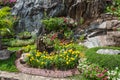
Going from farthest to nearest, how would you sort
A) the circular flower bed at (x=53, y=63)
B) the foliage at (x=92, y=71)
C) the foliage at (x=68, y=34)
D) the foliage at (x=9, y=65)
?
the foliage at (x=68, y=34)
the foliage at (x=9, y=65)
the circular flower bed at (x=53, y=63)
the foliage at (x=92, y=71)

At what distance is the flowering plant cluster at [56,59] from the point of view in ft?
42.0

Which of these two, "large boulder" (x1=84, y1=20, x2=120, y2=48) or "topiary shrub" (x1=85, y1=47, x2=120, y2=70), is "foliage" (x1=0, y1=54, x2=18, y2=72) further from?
"large boulder" (x1=84, y1=20, x2=120, y2=48)

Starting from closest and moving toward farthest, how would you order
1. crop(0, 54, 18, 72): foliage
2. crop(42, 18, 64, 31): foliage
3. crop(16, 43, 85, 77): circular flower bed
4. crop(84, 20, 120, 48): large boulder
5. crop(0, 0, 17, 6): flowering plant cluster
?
crop(16, 43, 85, 77): circular flower bed < crop(0, 54, 18, 72): foliage < crop(84, 20, 120, 48): large boulder < crop(42, 18, 64, 31): foliage < crop(0, 0, 17, 6): flowering plant cluster

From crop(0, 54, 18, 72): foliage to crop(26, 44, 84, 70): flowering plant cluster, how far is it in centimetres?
84

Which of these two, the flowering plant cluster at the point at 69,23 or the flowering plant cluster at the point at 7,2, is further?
the flowering plant cluster at the point at 7,2

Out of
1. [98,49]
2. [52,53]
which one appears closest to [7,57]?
[52,53]

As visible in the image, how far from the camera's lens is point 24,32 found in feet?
67.3

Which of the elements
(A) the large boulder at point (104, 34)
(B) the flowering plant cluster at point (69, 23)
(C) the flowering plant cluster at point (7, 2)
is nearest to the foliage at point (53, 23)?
(B) the flowering plant cluster at point (69, 23)

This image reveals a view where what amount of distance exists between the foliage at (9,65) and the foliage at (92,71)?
137 inches

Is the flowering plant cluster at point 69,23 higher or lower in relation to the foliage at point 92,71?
higher

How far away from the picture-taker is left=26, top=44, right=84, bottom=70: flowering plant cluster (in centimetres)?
1280

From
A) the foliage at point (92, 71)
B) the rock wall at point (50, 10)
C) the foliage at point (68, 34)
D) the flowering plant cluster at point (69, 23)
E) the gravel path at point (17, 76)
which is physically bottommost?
the gravel path at point (17, 76)

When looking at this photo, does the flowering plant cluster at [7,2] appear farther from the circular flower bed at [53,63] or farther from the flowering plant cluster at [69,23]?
the circular flower bed at [53,63]

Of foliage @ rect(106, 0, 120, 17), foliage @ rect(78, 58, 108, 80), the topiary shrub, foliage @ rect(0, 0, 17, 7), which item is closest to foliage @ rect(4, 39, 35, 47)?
foliage @ rect(106, 0, 120, 17)
